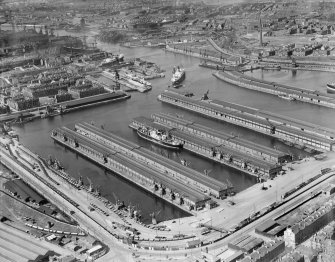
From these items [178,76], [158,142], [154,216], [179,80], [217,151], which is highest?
[178,76]

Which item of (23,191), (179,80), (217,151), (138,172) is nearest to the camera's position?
(23,191)

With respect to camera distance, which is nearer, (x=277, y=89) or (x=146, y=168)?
(x=146, y=168)

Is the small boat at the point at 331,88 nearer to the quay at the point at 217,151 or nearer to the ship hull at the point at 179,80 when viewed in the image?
the ship hull at the point at 179,80

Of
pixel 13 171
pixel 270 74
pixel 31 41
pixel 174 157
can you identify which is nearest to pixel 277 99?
pixel 270 74

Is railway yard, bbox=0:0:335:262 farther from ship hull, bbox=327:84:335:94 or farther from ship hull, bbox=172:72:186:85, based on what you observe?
ship hull, bbox=327:84:335:94

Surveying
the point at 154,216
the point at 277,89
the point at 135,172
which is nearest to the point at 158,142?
the point at 135,172

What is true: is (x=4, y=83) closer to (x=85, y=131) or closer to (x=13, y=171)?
(x=85, y=131)

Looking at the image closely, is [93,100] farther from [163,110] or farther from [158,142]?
[158,142]
